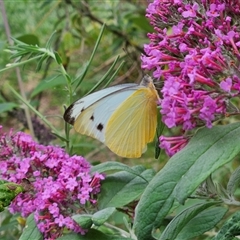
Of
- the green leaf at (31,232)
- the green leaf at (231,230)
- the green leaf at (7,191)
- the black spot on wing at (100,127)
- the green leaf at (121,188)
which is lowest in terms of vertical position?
the green leaf at (31,232)

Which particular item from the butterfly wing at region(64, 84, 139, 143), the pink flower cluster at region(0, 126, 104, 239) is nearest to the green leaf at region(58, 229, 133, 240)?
the pink flower cluster at region(0, 126, 104, 239)

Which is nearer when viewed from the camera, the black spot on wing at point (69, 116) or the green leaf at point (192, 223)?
the green leaf at point (192, 223)

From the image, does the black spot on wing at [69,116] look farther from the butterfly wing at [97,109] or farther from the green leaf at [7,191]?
the green leaf at [7,191]

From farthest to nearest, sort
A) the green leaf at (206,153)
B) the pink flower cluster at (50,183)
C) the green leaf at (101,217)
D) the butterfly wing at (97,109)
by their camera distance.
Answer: the butterfly wing at (97,109), the pink flower cluster at (50,183), the green leaf at (101,217), the green leaf at (206,153)

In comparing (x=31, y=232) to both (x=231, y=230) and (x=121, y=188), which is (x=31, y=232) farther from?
(x=231, y=230)

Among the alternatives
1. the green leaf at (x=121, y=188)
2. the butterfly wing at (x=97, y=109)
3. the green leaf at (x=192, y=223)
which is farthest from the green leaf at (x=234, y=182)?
the butterfly wing at (x=97, y=109)
